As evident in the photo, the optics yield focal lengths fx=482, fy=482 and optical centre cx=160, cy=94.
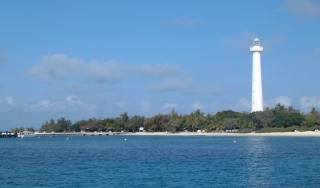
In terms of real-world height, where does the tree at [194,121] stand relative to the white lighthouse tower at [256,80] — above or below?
below

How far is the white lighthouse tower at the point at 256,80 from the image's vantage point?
137250 mm

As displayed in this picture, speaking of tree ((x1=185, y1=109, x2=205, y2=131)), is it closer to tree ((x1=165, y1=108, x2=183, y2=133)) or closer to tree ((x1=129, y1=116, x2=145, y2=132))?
tree ((x1=165, y1=108, x2=183, y2=133))

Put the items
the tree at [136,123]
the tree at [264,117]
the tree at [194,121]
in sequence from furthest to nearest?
the tree at [136,123] → the tree at [194,121] → the tree at [264,117]

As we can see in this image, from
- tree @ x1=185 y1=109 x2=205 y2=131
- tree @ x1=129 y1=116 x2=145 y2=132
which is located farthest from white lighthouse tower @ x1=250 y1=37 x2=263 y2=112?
tree @ x1=129 y1=116 x2=145 y2=132

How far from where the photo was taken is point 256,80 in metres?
137

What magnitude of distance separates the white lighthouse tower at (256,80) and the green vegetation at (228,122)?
2.67 meters

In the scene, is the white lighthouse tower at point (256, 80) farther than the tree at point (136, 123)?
No

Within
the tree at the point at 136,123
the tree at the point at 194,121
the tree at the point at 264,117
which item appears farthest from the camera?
the tree at the point at 136,123

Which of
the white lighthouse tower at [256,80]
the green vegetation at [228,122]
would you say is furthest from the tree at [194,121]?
the white lighthouse tower at [256,80]

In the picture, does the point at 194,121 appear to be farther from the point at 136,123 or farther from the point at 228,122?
the point at 136,123

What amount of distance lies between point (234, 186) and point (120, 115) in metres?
165

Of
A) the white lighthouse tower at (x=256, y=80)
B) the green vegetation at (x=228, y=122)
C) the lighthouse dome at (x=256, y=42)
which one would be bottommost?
the green vegetation at (x=228, y=122)

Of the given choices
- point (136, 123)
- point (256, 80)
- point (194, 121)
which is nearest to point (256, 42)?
point (256, 80)

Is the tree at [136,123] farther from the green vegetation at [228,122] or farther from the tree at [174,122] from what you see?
the tree at [174,122]
